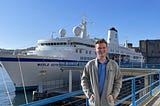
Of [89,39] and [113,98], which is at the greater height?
[89,39]

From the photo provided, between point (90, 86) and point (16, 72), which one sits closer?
point (90, 86)

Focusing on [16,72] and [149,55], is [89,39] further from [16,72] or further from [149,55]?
[149,55]

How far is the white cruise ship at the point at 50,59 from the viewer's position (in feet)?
78.9

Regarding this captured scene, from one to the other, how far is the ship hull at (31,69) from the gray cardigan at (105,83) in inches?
819

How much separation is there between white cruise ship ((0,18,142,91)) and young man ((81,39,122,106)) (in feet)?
68.3

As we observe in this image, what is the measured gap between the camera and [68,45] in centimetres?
3181

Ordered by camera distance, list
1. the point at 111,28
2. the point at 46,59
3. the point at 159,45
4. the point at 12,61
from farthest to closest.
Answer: the point at 159,45 < the point at 111,28 < the point at 46,59 < the point at 12,61

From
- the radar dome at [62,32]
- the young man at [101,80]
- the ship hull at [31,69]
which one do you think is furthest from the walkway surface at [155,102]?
the radar dome at [62,32]

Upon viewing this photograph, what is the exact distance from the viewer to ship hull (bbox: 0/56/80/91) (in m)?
23.8

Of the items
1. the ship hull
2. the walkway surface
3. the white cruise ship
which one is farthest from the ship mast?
the walkway surface

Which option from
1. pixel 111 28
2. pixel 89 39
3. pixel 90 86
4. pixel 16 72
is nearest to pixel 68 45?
pixel 89 39

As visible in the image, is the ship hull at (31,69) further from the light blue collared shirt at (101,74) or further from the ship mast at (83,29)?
the light blue collared shirt at (101,74)

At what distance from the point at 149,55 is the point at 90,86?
83626 millimetres

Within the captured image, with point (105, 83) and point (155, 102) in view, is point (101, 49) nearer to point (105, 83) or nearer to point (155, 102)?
point (105, 83)
